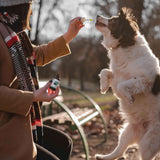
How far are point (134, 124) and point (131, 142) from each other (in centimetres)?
24

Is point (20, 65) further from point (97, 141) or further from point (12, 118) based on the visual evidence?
point (97, 141)

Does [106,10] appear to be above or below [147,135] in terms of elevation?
above

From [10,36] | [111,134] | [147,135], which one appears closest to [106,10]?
[111,134]

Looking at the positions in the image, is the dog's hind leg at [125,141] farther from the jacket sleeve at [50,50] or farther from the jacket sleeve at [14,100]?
the jacket sleeve at [14,100]

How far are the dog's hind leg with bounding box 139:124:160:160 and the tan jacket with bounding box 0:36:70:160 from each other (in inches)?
52.9

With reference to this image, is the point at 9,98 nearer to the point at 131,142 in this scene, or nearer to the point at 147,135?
the point at 147,135

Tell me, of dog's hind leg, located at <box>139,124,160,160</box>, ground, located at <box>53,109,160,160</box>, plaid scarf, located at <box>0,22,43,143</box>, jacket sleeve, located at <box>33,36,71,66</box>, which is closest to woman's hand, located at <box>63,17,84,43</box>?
jacket sleeve, located at <box>33,36,71,66</box>

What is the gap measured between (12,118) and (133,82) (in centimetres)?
138

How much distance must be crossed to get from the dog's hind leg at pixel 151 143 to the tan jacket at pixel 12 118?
1.34 meters

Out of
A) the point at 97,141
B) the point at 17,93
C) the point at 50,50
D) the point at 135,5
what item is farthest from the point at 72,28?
the point at 97,141

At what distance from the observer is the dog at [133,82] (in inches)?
92.6

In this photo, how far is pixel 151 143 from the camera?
7.65 feet

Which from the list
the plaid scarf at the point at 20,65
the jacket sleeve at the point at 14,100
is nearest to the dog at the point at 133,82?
the plaid scarf at the point at 20,65

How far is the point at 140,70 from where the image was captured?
7.87 feet
